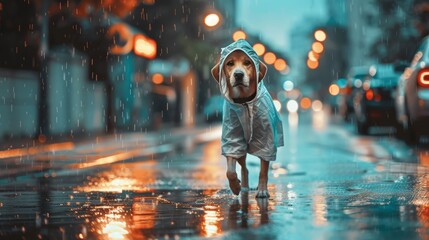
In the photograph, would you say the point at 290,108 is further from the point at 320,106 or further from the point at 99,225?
the point at 99,225

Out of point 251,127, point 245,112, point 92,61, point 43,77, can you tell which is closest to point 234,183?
point 251,127

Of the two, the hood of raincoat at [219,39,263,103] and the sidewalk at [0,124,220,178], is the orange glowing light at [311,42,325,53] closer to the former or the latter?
the sidewalk at [0,124,220,178]

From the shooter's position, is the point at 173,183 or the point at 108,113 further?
the point at 108,113

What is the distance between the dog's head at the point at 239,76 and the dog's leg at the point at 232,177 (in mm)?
604

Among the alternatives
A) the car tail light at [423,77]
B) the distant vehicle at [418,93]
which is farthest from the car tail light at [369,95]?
the car tail light at [423,77]

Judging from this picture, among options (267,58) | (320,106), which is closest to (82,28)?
(267,58)

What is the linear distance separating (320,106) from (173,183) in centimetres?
12074

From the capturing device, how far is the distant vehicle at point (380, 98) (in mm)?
22422

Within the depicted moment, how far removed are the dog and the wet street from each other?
39 centimetres

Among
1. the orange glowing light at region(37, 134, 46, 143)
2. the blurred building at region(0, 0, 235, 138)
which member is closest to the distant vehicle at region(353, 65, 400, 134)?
the blurred building at region(0, 0, 235, 138)

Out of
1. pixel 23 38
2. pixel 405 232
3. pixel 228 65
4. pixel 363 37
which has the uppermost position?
pixel 363 37

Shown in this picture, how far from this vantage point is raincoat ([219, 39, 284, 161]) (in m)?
8.91

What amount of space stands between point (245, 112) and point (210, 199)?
0.91 m

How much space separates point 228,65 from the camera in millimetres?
8797
